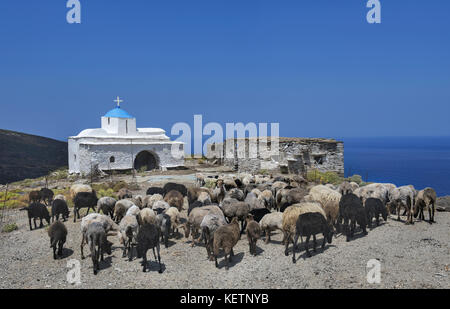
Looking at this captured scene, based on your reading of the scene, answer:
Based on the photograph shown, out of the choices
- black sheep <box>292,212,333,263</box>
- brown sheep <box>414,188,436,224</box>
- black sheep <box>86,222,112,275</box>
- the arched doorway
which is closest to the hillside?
the arched doorway

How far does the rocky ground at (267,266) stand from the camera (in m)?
7.32

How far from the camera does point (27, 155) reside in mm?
38562

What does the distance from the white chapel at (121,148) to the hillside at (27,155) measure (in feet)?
24.9

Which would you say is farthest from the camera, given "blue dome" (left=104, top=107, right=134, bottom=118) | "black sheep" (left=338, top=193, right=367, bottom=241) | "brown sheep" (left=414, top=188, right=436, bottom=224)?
"blue dome" (left=104, top=107, right=134, bottom=118)

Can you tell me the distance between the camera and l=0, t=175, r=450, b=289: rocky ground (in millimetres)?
7321

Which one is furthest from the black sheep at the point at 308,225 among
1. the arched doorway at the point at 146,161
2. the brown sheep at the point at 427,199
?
the arched doorway at the point at 146,161

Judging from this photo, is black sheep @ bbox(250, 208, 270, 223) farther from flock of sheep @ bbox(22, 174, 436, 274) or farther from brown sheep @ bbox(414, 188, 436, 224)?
brown sheep @ bbox(414, 188, 436, 224)

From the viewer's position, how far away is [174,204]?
1302 cm

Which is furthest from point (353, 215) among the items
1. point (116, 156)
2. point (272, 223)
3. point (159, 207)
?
point (116, 156)

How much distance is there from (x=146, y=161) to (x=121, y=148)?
4.72m

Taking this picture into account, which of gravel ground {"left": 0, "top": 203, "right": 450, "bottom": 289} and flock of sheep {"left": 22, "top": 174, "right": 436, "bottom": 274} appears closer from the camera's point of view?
gravel ground {"left": 0, "top": 203, "right": 450, "bottom": 289}

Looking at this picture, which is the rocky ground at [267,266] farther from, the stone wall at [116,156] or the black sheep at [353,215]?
the stone wall at [116,156]
